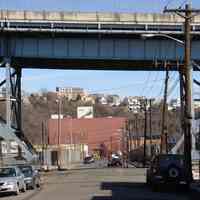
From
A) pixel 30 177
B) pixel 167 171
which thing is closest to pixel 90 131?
pixel 30 177

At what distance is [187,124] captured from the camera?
37.5 meters

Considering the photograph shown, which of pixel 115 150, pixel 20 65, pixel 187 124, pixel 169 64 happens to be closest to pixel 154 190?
pixel 187 124

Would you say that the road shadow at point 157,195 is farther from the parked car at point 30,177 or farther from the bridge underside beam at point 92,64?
the bridge underside beam at point 92,64

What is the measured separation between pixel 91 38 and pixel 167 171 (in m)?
30.7

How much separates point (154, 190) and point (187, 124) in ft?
13.0

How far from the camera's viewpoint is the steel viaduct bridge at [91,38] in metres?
65.8

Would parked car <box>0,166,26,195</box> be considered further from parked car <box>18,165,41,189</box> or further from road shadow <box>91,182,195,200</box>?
road shadow <box>91,182,195,200</box>

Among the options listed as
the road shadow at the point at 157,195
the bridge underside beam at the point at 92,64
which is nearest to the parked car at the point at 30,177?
the road shadow at the point at 157,195

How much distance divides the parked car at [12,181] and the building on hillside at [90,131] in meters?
121

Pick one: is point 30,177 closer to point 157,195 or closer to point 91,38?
point 157,195

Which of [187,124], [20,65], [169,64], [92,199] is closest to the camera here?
[92,199]

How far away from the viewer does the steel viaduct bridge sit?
216 ft

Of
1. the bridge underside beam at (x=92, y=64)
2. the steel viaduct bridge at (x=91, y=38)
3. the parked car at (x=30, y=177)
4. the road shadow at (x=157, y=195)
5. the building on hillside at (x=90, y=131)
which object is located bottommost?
the road shadow at (x=157, y=195)

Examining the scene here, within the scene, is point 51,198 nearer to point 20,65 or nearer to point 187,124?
point 187,124
